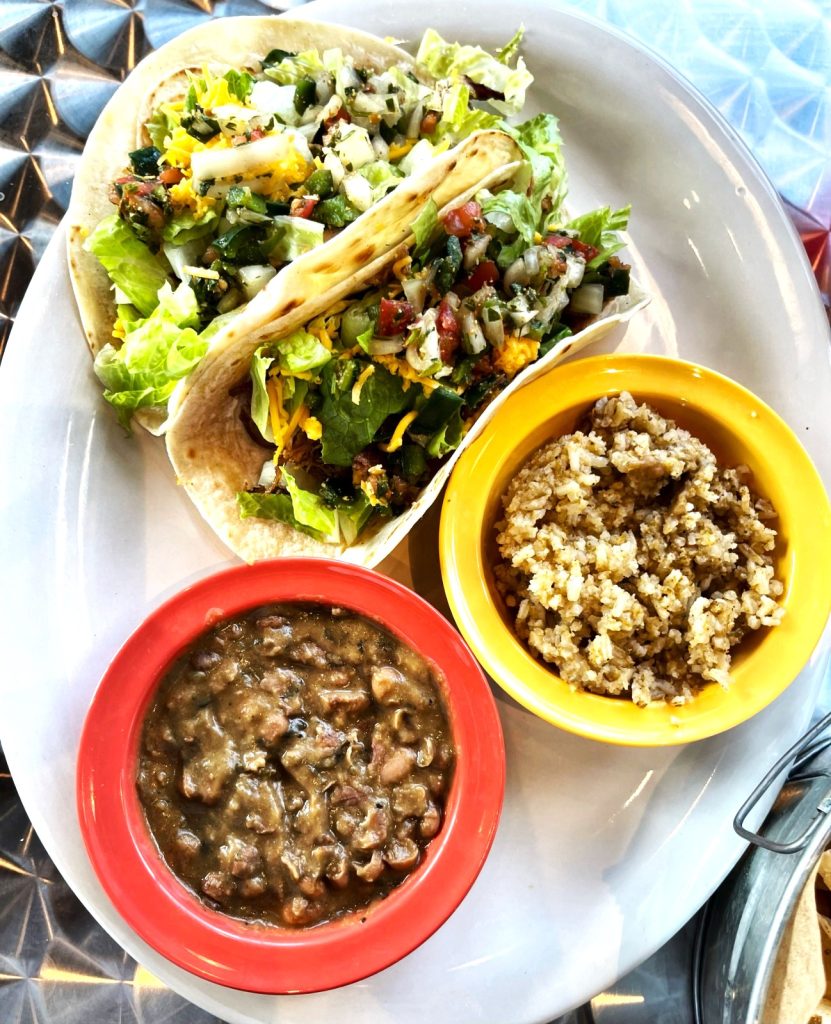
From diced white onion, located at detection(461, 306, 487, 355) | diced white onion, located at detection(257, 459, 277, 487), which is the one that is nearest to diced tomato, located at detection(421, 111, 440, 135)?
diced white onion, located at detection(461, 306, 487, 355)

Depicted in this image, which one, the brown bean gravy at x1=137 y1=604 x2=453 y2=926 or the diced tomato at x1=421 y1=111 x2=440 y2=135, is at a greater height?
the diced tomato at x1=421 y1=111 x2=440 y2=135

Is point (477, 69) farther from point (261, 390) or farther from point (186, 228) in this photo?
point (261, 390)

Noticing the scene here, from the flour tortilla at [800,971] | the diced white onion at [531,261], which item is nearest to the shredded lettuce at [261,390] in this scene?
the diced white onion at [531,261]

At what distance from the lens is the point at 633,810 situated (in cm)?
238

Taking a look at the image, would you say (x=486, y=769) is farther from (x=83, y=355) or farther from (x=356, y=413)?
(x=83, y=355)

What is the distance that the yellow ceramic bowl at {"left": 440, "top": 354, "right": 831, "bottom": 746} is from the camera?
210 centimetres

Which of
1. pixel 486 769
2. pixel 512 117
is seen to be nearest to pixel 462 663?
pixel 486 769

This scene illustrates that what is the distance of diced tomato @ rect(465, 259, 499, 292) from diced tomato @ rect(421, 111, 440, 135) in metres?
0.46

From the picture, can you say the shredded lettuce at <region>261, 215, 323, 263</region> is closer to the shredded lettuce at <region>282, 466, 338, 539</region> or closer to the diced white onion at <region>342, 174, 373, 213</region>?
the diced white onion at <region>342, 174, 373, 213</region>

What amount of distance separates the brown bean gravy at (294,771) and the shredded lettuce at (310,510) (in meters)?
Result: 0.31

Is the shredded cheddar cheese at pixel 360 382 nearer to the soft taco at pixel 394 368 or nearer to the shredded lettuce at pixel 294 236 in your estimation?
the soft taco at pixel 394 368

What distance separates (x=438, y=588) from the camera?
242cm

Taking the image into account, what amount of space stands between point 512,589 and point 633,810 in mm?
722

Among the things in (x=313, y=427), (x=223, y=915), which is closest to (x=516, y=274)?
(x=313, y=427)
